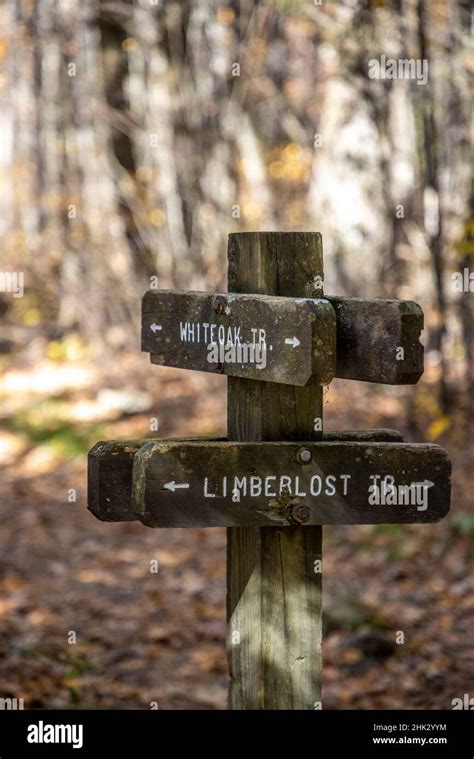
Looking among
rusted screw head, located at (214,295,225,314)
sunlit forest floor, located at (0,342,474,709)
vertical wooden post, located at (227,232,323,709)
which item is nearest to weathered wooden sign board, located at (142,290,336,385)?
rusted screw head, located at (214,295,225,314)

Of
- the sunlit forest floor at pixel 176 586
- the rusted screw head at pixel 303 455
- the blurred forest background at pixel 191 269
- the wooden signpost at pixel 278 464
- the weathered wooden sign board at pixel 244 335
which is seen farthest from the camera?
the blurred forest background at pixel 191 269

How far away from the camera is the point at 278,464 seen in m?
3.28

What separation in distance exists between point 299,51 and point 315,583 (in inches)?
736

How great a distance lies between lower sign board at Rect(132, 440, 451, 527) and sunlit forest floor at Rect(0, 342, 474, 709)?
248 centimetres

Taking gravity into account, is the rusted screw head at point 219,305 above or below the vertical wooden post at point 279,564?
above

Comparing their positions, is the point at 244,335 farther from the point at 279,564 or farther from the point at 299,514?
the point at 279,564

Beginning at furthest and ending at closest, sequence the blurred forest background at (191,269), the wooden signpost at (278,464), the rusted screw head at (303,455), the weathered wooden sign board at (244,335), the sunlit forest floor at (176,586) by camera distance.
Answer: the blurred forest background at (191,269) < the sunlit forest floor at (176,586) < the rusted screw head at (303,455) < the wooden signpost at (278,464) < the weathered wooden sign board at (244,335)

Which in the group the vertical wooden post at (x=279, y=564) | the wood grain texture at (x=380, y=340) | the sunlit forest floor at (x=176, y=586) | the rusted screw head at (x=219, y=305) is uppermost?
the rusted screw head at (x=219, y=305)

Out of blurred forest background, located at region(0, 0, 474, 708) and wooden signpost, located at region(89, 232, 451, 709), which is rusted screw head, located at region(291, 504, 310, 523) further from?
blurred forest background, located at region(0, 0, 474, 708)

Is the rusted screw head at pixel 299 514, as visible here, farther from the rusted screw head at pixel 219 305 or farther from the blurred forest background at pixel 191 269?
the blurred forest background at pixel 191 269

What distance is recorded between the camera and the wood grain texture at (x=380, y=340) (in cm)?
313

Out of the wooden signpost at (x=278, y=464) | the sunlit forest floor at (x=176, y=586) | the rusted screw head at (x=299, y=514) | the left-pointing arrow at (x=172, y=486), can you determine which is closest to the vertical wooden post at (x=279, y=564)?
the wooden signpost at (x=278, y=464)

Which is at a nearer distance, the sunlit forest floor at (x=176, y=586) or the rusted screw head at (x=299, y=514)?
the rusted screw head at (x=299, y=514)
